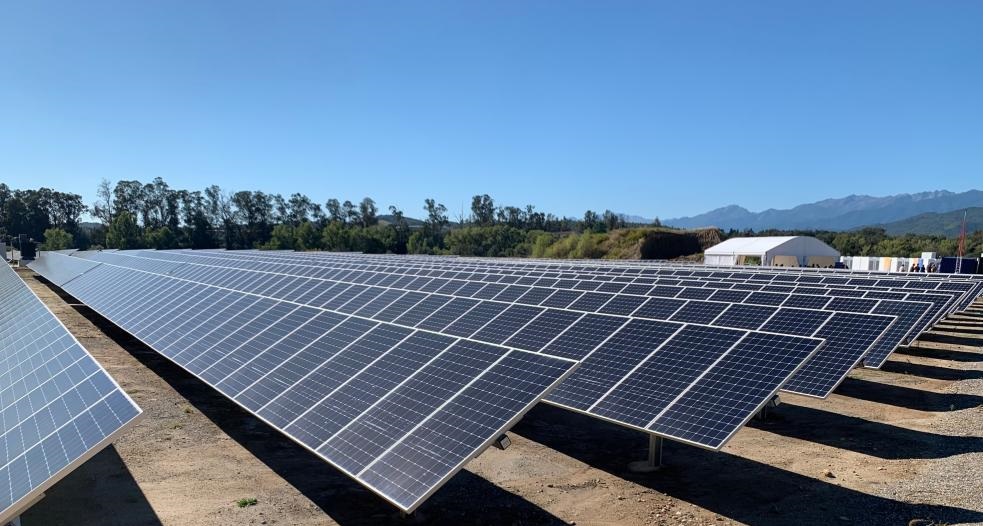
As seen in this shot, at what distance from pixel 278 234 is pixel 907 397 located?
117m

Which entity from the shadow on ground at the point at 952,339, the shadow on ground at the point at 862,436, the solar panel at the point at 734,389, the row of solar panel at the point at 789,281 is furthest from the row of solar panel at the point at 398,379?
the shadow on ground at the point at 952,339

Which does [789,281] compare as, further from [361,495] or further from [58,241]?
[58,241]

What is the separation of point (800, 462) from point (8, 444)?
1262cm

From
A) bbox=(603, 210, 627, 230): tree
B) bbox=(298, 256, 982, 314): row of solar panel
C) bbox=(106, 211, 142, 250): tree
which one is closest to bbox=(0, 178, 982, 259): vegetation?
bbox=(106, 211, 142, 250): tree

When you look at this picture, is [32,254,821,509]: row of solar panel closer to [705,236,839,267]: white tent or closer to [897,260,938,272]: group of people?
[705,236,839,267]: white tent

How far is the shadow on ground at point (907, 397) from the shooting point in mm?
15703

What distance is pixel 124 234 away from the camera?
107m

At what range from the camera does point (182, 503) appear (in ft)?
30.3

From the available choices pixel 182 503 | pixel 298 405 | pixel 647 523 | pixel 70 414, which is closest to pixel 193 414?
pixel 182 503

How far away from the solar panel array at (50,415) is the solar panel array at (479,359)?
2334mm

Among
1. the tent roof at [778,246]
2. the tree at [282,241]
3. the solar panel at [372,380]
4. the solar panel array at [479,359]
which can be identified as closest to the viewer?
the solar panel at [372,380]

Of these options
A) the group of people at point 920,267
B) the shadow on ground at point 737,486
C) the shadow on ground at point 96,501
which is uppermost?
the group of people at point 920,267

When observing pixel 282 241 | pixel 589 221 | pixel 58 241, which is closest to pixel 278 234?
pixel 282 241

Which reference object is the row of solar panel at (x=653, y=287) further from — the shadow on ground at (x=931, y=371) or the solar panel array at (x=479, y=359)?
the shadow on ground at (x=931, y=371)
